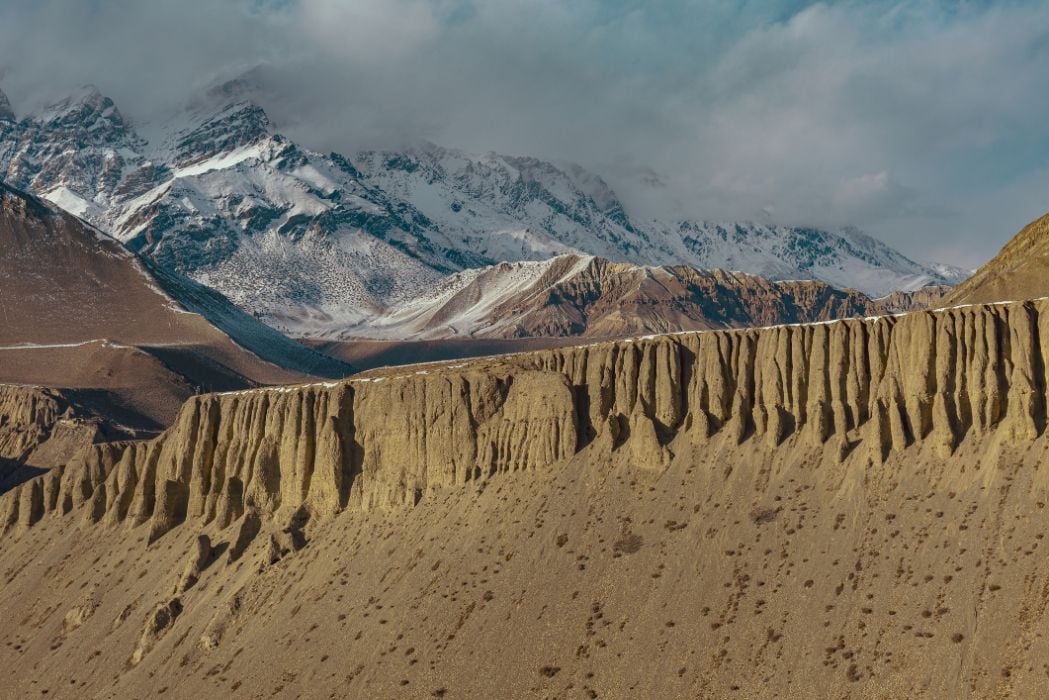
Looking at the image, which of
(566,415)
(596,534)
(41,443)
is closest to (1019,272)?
(566,415)

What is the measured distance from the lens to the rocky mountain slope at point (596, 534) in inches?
2467

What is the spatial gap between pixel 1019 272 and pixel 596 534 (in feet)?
147

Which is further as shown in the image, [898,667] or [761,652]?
[761,652]

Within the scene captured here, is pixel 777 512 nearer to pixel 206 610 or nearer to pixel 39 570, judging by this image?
pixel 206 610

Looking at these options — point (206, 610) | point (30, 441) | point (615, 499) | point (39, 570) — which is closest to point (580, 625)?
point (615, 499)

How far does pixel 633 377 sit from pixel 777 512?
1591 centimetres

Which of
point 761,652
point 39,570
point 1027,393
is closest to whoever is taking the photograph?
point 761,652

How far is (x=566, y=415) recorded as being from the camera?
3351 inches

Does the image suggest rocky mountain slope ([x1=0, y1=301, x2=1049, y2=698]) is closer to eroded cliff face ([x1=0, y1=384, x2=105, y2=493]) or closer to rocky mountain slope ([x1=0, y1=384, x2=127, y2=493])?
eroded cliff face ([x1=0, y1=384, x2=105, y2=493])

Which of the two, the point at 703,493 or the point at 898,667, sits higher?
the point at 703,493

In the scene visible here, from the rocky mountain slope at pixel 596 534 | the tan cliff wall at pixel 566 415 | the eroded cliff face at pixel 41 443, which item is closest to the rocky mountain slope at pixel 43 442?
the eroded cliff face at pixel 41 443

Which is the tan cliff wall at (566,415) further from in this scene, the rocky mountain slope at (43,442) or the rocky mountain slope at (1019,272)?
the rocky mountain slope at (43,442)

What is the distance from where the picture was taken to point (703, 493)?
76.2 m

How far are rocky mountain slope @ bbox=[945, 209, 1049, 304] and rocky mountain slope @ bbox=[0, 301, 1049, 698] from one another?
26575mm
